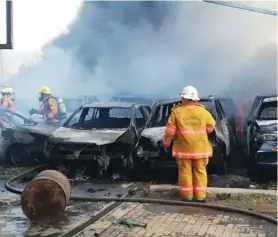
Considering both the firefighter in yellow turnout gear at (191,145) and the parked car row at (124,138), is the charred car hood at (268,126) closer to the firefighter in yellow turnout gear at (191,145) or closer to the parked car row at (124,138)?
the parked car row at (124,138)

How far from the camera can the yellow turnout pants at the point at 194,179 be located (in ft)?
24.3

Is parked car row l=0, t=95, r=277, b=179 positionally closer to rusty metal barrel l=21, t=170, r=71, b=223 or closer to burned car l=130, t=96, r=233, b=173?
burned car l=130, t=96, r=233, b=173

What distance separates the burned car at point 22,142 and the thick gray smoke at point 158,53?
6550mm

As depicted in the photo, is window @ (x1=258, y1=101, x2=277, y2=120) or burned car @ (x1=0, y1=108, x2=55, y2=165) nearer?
window @ (x1=258, y1=101, x2=277, y2=120)

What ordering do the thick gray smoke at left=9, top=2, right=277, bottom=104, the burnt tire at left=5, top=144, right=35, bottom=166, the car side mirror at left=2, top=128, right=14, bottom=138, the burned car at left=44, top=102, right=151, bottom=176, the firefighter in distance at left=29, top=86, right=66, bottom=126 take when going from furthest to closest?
the thick gray smoke at left=9, top=2, right=277, bottom=104 → the firefighter in distance at left=29, top=86, right=66, bottom=126 → the burnt tire at left=5, top=144, right=35, bottom=166 → the car side mirror at left=2, top=128, right=14, bottom=138 → the burned car at left=44, top=102, right=151, bottom=176

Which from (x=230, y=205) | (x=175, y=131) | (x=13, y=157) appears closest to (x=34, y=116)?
(x=13, y=157)

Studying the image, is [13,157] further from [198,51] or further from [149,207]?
[198,51]

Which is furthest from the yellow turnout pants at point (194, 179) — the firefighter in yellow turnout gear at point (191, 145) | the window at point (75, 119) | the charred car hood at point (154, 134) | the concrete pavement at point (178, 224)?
the window at point (75, 119)

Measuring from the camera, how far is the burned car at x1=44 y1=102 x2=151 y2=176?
31.4 ft

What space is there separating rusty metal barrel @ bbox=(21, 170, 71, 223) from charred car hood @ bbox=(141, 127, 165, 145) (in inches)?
124

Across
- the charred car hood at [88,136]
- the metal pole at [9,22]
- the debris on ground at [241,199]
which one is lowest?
the debris on ground at [241,199]

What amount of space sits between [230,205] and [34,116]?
23.9 feet

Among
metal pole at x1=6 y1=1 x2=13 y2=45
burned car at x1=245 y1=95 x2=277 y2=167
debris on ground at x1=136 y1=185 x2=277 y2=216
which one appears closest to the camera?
metal pole at x1=6 y1=1 x2=13 y2=45

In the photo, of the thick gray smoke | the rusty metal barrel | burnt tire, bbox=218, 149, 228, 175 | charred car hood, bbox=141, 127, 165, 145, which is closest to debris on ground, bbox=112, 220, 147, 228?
the rusty metal barrel
